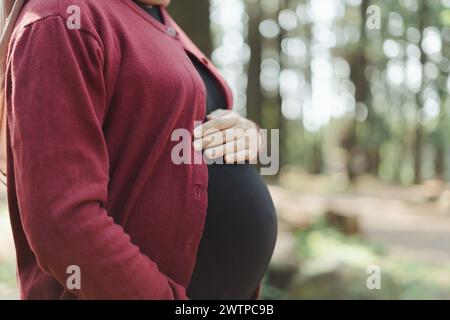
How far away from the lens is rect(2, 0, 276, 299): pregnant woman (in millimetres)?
1107

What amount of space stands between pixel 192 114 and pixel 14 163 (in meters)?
0.44

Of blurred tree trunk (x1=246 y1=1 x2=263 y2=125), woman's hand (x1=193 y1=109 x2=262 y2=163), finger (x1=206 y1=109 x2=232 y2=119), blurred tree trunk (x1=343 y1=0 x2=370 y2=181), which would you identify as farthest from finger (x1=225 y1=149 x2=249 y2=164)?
blurred tree trunk (x1=343 y1=0 x2=370 y2=181)

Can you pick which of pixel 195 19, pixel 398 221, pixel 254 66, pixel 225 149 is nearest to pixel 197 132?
pixel 225 149

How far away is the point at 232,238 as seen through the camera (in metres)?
1.47

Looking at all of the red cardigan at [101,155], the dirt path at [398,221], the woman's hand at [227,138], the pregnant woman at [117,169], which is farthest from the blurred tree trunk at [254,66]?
the red cardigan at [101,155]

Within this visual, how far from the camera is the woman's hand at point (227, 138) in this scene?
4.75 ft

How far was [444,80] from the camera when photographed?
15.1 meters

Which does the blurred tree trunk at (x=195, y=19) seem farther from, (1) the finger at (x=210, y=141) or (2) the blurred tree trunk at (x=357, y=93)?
(2) the blurred tree trunk at (x=357, y=93)

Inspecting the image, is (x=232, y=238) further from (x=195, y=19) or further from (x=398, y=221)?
(x=398, y=221)

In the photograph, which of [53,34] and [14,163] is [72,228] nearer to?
[14,163]
